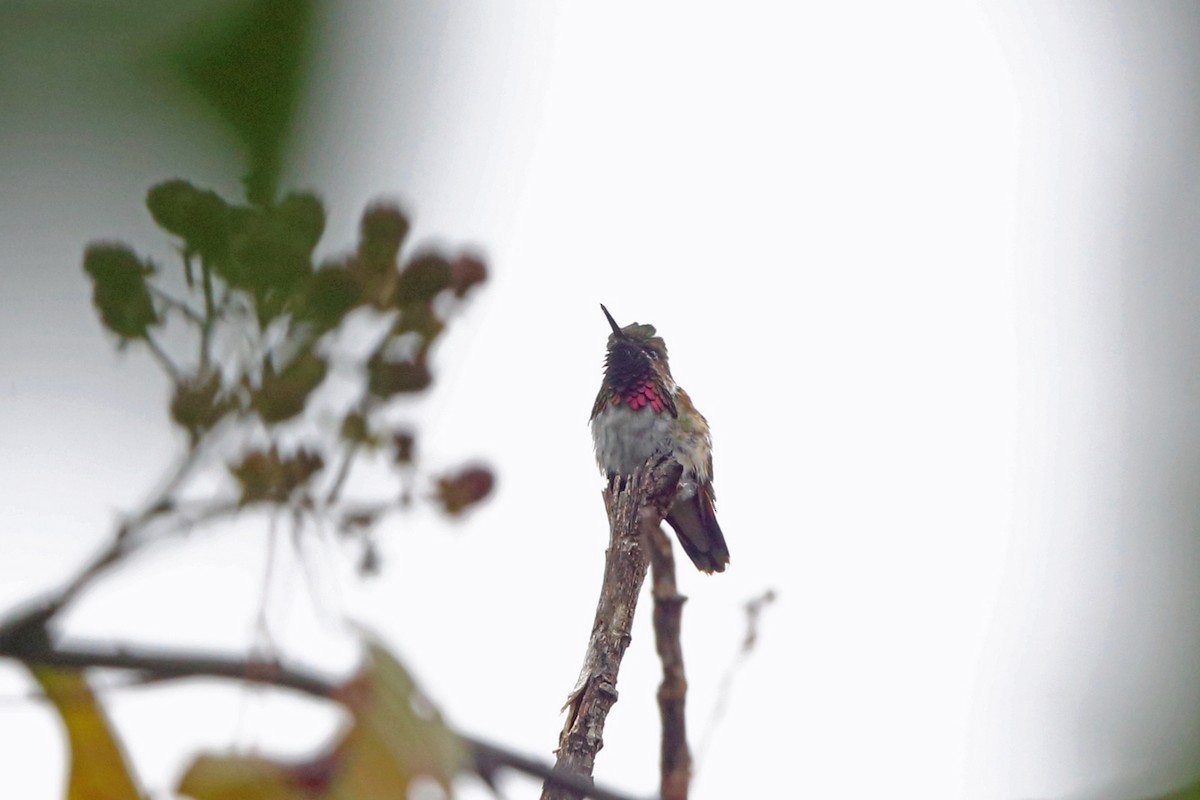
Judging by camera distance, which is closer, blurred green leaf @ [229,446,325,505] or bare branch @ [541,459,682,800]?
blurred green leaf @ [229,446,325,505]

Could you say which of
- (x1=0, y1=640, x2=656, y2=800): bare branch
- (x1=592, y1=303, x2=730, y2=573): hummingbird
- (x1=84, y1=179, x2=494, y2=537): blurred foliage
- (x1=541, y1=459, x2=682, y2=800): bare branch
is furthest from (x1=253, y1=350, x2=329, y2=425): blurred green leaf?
(x1=592, y1=303, x2=730, y2=573): hummingbird

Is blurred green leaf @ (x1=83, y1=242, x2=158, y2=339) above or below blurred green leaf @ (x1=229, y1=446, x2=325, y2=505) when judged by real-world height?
above

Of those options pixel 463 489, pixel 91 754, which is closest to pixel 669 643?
pixel 91 754

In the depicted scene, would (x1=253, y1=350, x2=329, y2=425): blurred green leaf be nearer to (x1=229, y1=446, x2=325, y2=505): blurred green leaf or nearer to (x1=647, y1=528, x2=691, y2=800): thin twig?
(x1=229, y1=446, x2=325, y2=505): blurred green leaf

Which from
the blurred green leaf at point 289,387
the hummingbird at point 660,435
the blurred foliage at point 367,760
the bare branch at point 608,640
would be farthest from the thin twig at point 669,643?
the hummingbird at point 660,435

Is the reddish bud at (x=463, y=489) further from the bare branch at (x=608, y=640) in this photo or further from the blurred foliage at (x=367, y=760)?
the blurred foliage at (x=367, y=760)

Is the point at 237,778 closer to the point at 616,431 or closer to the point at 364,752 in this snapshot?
the point at 364,752

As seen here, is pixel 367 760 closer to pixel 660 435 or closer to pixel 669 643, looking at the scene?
pixel 669 643

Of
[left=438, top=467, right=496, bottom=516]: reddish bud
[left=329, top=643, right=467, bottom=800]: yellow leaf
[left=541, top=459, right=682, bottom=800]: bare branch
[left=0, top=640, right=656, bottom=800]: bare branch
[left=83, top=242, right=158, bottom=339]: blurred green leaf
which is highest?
[left=83, top=242, right=158, bottom=339]: blurred green leaf
